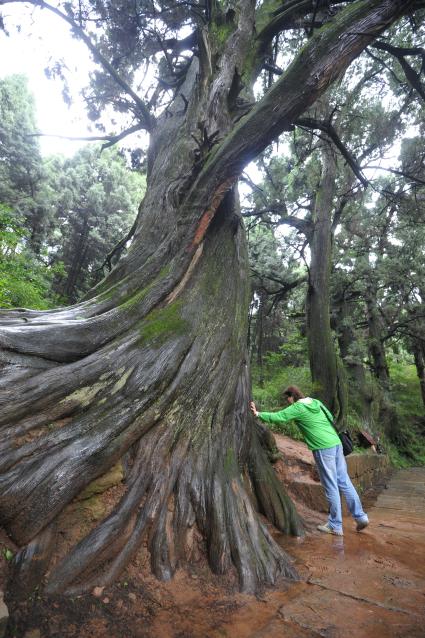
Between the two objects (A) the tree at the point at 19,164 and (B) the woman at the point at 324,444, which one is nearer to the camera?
(B) the woman at the point at 324,444

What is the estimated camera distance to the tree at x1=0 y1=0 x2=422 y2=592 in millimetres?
2246

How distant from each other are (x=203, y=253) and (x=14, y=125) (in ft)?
56.5

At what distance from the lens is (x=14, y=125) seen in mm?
16438

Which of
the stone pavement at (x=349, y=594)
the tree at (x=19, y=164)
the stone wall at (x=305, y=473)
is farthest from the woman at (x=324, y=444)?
the tree at (x=19, y=164)

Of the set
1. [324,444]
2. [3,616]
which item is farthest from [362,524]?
[3,616]

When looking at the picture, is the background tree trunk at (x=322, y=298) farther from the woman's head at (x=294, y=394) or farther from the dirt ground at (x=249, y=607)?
the dirt ground at (x=249, y=607)

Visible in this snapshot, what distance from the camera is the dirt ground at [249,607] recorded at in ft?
5.99

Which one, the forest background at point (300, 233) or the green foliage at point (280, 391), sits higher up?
the forest background at point (300, 233)

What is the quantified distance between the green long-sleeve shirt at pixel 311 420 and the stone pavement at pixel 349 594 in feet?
3.10

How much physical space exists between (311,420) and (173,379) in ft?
6.45

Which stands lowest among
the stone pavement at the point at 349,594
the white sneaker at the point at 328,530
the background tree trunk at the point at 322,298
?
the white sneaker at the point at 328,530

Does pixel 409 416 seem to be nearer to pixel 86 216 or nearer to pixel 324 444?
pixel 324 444

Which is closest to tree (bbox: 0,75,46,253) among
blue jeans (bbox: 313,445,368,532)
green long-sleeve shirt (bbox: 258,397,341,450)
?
green long-sleeve shirt (bbox: 258,397,341,450)

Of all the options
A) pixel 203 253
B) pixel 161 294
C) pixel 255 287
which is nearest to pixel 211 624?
pixel 161 294
